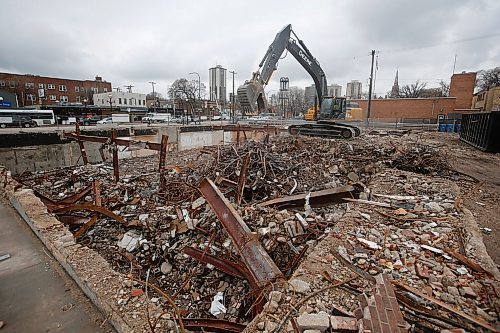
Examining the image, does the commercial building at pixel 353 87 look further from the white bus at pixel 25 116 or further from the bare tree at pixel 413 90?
the white bus at pixel 25 116

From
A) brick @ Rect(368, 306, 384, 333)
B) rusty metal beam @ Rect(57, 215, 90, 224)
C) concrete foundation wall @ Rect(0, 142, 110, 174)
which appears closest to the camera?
brick @ Rect(368, 306, 384, 333)

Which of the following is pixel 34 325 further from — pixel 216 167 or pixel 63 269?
pixel 216 167

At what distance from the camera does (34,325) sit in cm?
243

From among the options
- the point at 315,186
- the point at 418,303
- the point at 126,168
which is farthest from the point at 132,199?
the point at 418,303

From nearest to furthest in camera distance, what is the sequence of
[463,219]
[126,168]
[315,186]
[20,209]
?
[463,219] < [20,209] < [315,186] < [126,168]

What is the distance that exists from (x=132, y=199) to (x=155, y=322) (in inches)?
207

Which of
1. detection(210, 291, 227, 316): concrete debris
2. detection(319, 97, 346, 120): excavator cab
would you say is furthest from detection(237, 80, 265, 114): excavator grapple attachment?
detection(210, 291, 227, 316): concrete debris

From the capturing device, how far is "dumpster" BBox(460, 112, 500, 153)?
10.9m

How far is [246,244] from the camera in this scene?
3.14 meters

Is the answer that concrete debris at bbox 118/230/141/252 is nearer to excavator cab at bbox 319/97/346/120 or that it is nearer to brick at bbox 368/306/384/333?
brick at bbox 368/306/384/333

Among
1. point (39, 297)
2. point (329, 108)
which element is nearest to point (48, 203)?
point (39, 297)

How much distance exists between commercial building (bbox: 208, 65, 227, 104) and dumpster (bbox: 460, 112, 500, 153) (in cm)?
5641

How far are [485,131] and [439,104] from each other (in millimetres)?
29589

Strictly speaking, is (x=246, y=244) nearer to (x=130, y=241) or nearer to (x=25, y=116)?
(x=130, y=241)
